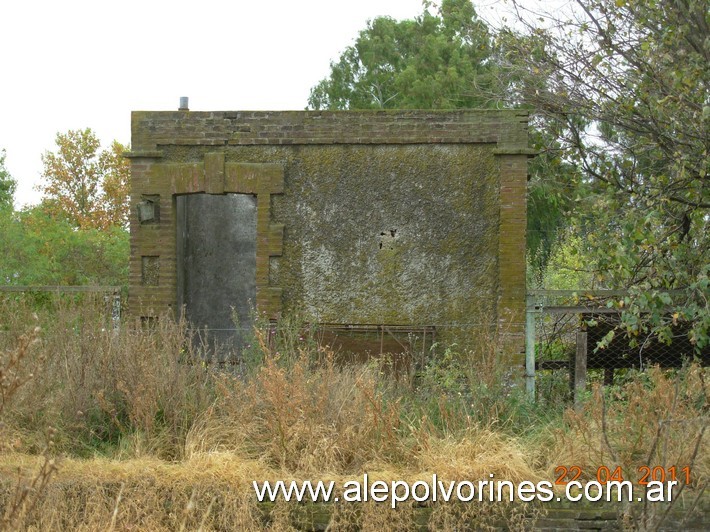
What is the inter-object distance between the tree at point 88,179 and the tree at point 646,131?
85.2 feet

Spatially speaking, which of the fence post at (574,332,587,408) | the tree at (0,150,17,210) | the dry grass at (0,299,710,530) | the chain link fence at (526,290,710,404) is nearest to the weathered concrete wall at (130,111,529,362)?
the chain link fence at (526,290,710,404)

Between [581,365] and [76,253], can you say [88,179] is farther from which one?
[581,365]

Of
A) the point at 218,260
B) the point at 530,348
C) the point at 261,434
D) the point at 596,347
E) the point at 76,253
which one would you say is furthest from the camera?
the point at 76,253

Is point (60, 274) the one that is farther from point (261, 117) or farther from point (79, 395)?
point (79, 395)

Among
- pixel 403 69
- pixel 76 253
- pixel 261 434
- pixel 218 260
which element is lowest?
pixel 261 434

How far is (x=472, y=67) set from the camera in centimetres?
2980

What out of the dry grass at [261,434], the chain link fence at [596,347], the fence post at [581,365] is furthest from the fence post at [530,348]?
the dry grass at [261,434]

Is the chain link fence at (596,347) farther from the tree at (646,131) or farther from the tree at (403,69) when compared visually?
the tree at (403,69)

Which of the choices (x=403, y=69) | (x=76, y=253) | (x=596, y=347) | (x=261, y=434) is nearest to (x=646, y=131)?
(x=596, y=347)

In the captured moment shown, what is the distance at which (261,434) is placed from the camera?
7.56 meters

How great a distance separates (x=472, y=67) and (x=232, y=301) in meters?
19.2

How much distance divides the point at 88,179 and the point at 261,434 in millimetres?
30102

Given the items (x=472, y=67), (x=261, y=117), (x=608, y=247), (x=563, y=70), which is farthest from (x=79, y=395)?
(x=472, y=67)

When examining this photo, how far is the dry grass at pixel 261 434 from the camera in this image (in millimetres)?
6848
